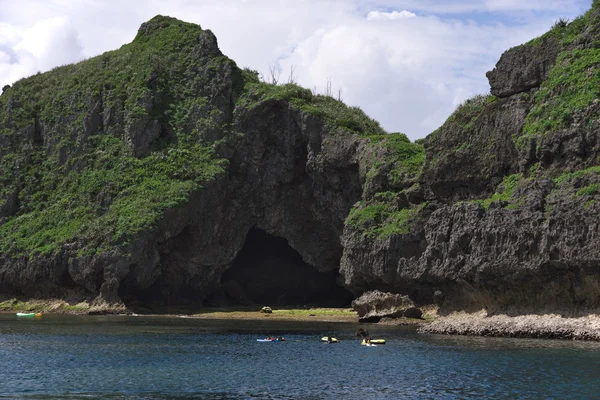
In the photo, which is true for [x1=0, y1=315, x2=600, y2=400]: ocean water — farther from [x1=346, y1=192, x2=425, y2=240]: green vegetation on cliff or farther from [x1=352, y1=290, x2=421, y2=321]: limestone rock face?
[x1=346, y1=192, x2=425, y2=240]: green vegetation on cliff

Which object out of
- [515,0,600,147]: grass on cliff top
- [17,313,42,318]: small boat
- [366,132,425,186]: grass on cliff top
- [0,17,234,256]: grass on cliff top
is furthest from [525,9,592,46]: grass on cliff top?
[17,313,42,318]: small boat

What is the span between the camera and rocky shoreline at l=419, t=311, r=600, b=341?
55281 millimetres

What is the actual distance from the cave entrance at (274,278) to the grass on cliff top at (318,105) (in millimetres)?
19735

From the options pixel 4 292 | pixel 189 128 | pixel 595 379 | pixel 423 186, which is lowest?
pixel 595 379

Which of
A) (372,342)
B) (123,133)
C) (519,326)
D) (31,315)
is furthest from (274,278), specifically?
(519,326)

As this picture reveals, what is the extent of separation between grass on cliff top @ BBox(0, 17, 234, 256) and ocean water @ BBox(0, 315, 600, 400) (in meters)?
35.7

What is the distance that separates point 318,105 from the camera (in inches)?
4156

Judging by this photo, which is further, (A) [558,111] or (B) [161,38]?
(B) [161,38]

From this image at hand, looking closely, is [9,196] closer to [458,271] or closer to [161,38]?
[161,38]

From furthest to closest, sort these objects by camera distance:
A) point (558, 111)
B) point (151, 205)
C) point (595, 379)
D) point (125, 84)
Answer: point (125, 84), point (151, 205), point (558, 111), point (595, 379)

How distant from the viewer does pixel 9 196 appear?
370 feet

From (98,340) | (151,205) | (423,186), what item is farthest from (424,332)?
(151,205)

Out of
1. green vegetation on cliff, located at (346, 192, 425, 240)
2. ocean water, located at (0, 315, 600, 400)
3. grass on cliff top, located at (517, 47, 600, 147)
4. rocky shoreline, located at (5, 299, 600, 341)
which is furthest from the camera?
green vegetation on cliff, located at (346, 192, 425, 240)

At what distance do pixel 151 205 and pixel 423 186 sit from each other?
119 feet
